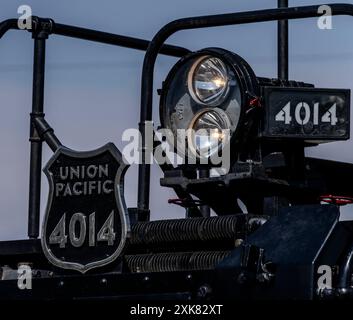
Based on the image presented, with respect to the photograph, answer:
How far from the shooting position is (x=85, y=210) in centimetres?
527

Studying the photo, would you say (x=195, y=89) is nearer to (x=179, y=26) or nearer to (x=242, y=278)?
(x=179, y=26)

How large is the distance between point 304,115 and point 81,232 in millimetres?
919

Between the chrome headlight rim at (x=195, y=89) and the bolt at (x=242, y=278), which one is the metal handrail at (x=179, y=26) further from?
the bolt at (x=242, y=278)

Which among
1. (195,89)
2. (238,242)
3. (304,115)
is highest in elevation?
(195,89)

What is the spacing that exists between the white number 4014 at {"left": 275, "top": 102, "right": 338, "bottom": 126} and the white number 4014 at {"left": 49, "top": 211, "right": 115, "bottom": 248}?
0.71 m

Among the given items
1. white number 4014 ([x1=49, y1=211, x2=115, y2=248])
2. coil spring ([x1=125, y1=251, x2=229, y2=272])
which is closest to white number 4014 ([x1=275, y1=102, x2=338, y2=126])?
coil spring ([x1=125, y1=251, x2=229, y2=272])

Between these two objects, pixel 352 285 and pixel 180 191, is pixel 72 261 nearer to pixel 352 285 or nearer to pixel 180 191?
pixel 180 191

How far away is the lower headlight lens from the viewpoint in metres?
5.23

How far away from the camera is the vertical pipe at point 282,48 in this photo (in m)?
5.60

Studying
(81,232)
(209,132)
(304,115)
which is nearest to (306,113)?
(304,115)

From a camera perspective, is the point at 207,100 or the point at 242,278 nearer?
the point at 242,278

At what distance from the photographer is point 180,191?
Answer: 546 cm
